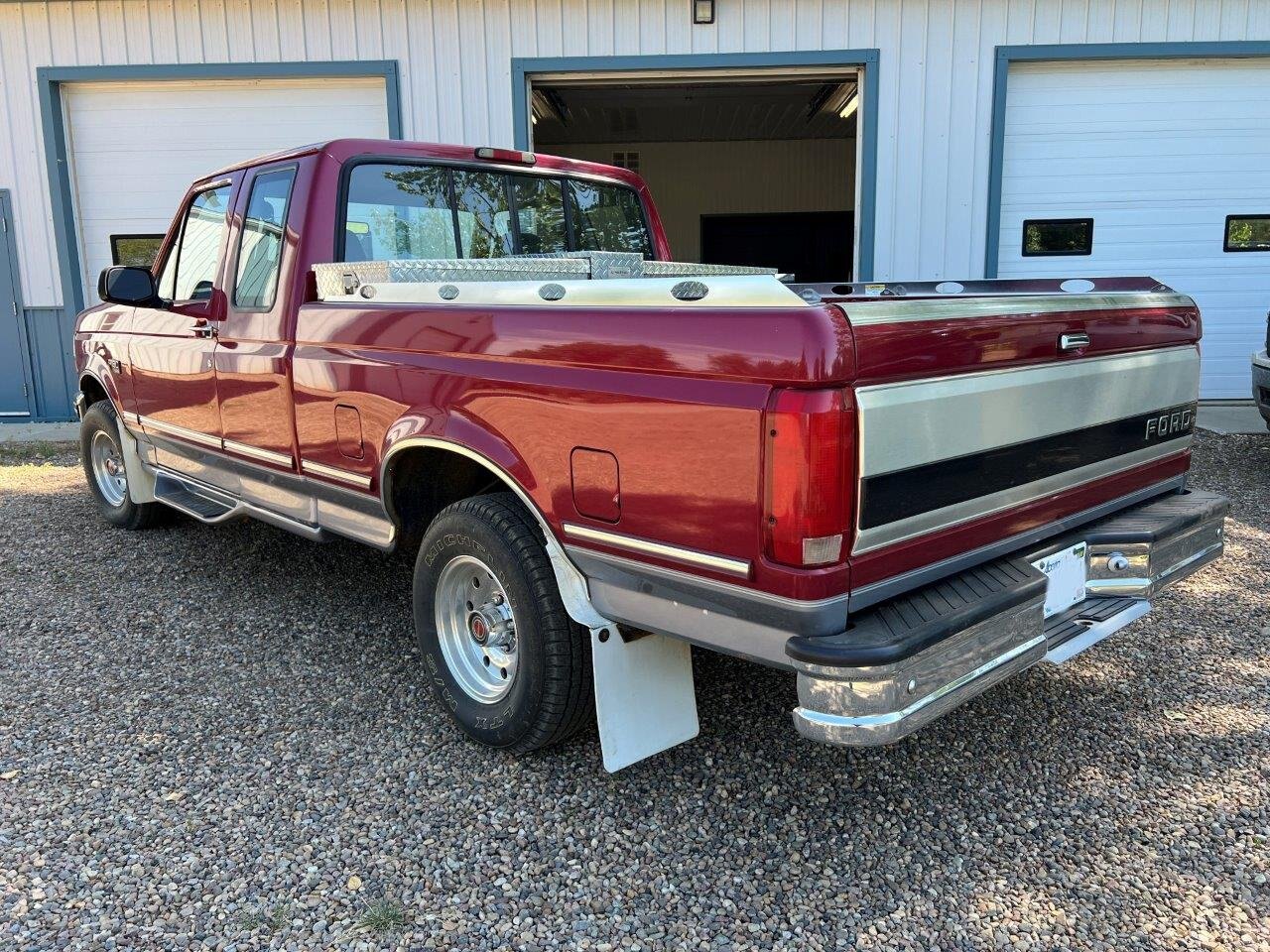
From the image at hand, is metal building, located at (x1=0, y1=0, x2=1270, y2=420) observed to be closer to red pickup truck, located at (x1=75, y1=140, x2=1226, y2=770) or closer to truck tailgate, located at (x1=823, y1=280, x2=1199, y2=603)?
red pickup truck, located at (x1=75, y1=140, x2=1226, y2=770)

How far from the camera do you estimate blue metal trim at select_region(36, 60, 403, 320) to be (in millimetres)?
8992

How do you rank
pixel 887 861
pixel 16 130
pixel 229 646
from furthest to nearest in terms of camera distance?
1. pixel 16 130
2. pixel 229 646
3. pixel 887 861

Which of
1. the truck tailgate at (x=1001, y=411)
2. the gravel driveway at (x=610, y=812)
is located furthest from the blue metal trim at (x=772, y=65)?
the truck tailgate at (x=1001, y=411)

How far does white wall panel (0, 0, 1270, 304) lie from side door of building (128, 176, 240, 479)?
15.9 feet

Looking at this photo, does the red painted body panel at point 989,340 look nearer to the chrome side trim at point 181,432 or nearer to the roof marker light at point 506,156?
the roof marker light at point 506,156

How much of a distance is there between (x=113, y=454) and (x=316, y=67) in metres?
5.05

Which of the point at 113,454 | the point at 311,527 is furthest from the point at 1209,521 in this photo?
the point at 113,454

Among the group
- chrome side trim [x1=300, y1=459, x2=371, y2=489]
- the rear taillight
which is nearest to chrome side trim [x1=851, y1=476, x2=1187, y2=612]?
the rear taillight

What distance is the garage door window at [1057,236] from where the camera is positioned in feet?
30.0

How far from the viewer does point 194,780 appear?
9.52 ft

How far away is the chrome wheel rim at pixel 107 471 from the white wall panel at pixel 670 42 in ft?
15.3

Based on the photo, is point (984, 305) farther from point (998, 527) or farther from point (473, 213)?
point (473, 213)

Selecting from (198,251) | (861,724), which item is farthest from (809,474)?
(198,251)

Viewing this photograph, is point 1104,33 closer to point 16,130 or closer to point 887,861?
point 887,861
